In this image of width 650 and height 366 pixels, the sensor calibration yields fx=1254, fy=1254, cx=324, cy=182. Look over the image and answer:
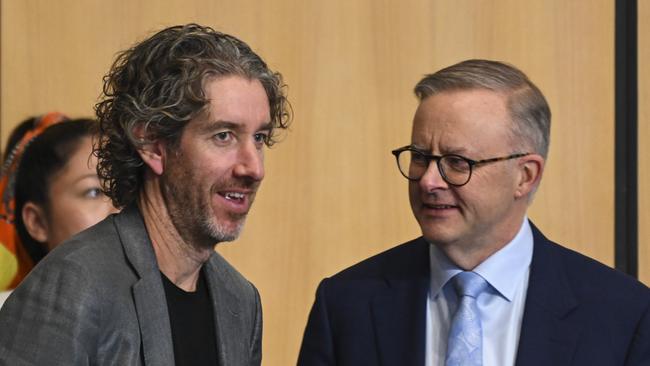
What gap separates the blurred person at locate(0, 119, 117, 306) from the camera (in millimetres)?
3018

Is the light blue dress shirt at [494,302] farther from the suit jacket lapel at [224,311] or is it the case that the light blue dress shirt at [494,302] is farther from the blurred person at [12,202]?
the blurred person at [12,202]

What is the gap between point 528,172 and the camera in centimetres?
224

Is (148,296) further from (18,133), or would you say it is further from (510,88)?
(18,133)

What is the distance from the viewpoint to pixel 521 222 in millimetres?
2264

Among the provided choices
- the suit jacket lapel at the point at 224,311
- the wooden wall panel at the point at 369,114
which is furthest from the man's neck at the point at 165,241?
the wooden wall panel at the point at 369,114

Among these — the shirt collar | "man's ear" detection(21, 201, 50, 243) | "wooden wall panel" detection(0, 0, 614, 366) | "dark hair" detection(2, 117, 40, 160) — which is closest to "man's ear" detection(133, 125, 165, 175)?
the shirt collar

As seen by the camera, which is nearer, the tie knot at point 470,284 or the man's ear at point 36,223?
the tie knot at point 470,284

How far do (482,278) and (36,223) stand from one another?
1308mm

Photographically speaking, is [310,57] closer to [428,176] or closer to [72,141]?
[72,141]

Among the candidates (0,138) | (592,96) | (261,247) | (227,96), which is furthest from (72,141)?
(592,96)

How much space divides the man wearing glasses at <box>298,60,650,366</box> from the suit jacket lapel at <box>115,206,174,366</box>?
13.7 inches

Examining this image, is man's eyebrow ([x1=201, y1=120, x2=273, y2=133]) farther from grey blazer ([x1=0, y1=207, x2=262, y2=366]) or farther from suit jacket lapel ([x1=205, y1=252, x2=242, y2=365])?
suit jacket lapel ([x1=205, y1=252, x2=242, y2=365])

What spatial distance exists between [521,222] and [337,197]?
4.68ft

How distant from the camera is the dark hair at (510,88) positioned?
A: 2.22 metres
